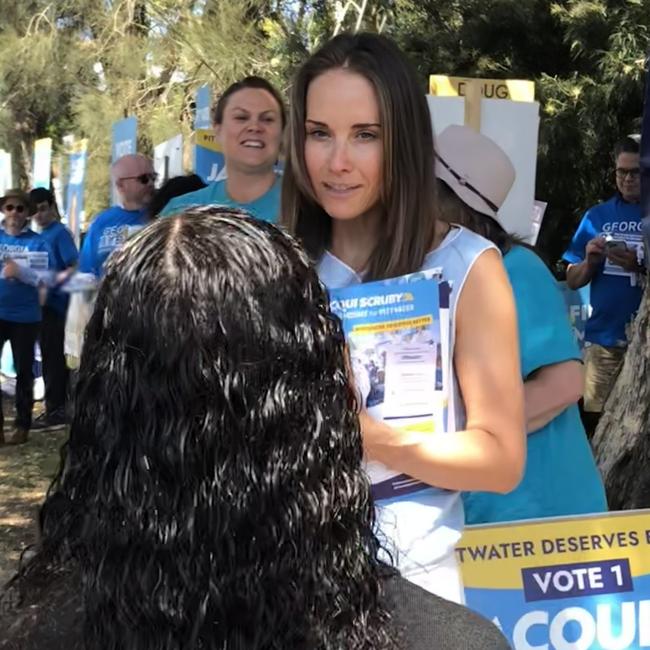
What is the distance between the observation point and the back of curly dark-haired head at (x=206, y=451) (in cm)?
84

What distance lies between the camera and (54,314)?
311 inches

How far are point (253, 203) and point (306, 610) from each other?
231 cm

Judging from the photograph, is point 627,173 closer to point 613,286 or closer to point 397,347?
point 613,286

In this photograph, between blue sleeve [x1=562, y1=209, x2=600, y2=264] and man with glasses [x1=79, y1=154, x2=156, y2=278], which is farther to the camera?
man with glasses [x1=79, y1=154, x2=156, y2=278]

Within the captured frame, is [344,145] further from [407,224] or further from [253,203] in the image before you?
[253,203]

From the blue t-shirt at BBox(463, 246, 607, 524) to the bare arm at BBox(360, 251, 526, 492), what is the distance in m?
0.43

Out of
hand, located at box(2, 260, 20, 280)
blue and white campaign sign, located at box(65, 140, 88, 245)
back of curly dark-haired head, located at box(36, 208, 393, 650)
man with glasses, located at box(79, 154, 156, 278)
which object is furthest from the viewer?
blue and white campaign sign, located at box(65, 140, 88, 245)

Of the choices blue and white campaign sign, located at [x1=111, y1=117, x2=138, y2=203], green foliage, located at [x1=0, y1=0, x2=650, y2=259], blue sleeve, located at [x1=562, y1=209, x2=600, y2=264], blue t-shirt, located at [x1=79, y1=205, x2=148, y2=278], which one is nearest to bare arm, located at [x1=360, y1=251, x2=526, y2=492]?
blue sleeve, located at [x1=562, y1=209, x2=600, y2=264]

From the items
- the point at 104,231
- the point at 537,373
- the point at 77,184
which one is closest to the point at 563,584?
the point at 537,373

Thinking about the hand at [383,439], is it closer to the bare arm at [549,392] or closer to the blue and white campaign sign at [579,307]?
the bare arm at [549,392]

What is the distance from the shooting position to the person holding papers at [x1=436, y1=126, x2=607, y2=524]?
Result: 75.2 inches

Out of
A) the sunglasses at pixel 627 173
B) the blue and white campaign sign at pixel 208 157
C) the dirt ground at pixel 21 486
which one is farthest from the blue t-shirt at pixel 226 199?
the blue and white campaign sign at pixel 208 157

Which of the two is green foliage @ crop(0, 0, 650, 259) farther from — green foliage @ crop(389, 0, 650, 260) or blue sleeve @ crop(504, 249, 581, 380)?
blue sleeve @ crop(504, 249, 581, 380)

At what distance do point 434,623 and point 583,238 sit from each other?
178 inches
